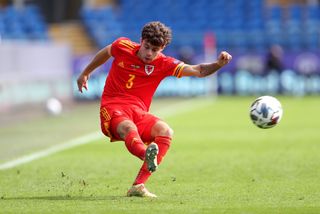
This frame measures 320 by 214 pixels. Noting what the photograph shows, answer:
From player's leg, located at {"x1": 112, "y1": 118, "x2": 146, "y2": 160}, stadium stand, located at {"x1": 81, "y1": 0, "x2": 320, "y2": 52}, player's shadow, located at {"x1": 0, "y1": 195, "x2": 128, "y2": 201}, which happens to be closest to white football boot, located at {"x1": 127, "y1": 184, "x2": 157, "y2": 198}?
player's shadow, located at {"x1": 0, "y1": 195, "x2": 128, "y2": 201}

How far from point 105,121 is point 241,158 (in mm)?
4356

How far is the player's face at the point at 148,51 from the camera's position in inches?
366

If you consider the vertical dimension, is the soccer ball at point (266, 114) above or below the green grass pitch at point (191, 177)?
above


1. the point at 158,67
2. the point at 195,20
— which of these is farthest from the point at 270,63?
the point at 158,67

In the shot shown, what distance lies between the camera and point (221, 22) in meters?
36.0

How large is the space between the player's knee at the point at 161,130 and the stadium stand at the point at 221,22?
24.1 m

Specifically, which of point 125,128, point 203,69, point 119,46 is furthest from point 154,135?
point 119,46

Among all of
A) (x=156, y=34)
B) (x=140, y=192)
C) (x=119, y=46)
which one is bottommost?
(x=140, y=192)

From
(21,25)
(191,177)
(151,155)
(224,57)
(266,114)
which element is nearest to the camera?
(151,155)

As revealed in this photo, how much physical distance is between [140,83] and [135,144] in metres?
0.89

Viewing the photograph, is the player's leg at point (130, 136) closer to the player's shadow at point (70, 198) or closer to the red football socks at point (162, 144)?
the red football socks at point (162, 144)

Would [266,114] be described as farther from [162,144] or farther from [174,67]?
[162,144]

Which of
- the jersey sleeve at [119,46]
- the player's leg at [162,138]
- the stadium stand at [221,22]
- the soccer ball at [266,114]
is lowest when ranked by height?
the stadium stand at [221,22]

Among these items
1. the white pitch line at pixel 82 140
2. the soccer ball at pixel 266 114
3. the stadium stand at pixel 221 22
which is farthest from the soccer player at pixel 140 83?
the stadium stand at pixel 221 22
